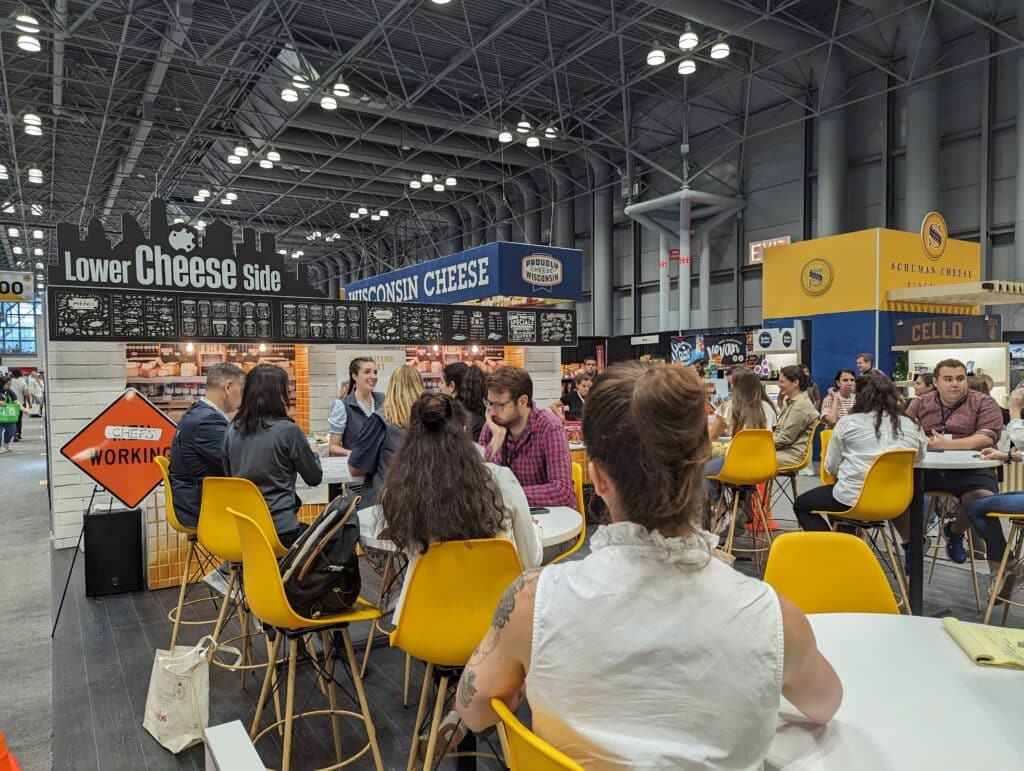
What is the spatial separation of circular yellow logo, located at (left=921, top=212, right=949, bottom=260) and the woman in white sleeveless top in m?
11.0

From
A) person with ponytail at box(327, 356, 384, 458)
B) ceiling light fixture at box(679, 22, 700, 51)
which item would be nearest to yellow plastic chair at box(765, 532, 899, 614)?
person with ponytail at box(327, 356, 384, 458)

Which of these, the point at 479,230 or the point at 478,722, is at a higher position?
the point at 479,230

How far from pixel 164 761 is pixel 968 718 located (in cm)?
282

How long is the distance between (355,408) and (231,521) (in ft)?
6.60

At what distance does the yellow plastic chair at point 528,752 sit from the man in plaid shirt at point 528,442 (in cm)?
210

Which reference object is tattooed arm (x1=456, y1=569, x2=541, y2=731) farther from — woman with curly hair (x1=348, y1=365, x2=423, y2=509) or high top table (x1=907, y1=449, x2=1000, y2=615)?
high top table (x1=907, y1=449, x2=1000, y2=615)

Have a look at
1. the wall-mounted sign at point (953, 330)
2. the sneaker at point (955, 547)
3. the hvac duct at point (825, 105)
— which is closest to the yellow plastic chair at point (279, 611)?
the sneaker at point (955, 547)

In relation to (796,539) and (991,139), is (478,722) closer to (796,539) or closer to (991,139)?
(796,539)

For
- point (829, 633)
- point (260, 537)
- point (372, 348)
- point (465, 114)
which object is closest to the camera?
point (829, 633)

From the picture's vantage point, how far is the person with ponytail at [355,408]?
5027 mm

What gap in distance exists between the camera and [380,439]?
11.3 feet

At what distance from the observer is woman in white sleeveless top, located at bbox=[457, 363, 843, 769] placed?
3.46 feet

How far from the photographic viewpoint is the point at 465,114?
14.9 metres

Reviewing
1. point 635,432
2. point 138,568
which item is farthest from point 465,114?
point 635,432
